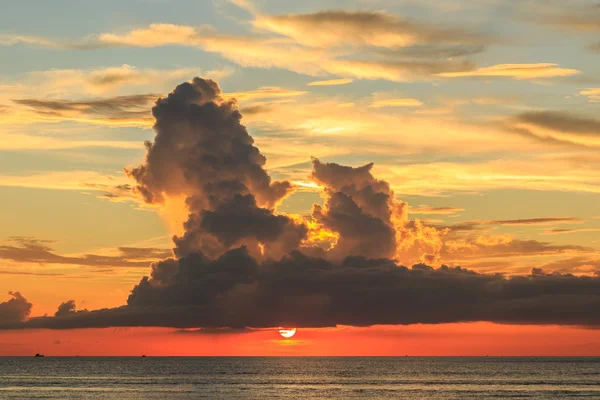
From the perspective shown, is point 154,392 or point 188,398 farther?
point 154,392

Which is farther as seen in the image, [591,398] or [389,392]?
[389,392]

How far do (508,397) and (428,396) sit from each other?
1687cm

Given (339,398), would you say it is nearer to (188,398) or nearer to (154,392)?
(188,398)

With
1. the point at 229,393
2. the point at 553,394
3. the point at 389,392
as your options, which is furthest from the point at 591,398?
the point at 229,393

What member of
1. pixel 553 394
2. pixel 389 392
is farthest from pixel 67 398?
pixel 553 394

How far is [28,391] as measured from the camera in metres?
198

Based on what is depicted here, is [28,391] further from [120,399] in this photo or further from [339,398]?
[339,398]

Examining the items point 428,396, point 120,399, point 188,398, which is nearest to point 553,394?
point 428,396

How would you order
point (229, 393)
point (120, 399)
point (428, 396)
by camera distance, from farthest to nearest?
point (229, 393) → point (428, 396) → point (120, 399)

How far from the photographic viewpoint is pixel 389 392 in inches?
7820

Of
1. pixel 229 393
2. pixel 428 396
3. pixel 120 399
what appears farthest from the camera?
pixel 229 393

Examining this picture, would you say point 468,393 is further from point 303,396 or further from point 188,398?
point 188,398

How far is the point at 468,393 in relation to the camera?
642 feet

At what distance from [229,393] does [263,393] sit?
7.80 meters
